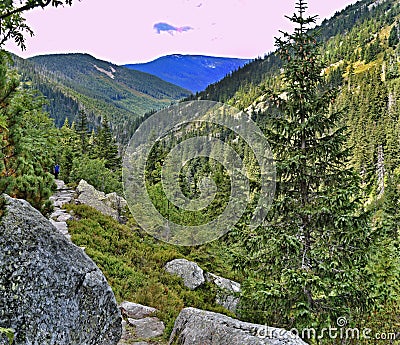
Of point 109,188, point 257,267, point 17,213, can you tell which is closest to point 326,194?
point 257,267

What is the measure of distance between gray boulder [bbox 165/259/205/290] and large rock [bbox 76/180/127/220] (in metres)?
6.52

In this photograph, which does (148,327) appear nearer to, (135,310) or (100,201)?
(135,310)

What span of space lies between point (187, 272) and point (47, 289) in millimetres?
10462

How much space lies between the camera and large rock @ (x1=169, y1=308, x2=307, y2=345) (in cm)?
510

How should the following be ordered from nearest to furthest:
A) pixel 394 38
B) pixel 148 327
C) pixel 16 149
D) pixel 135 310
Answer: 1. pixel 16 149
2. pixel 148 327
3. pixel 135 310
4. pixel 394 38

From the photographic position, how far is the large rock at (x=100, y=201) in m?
19.6

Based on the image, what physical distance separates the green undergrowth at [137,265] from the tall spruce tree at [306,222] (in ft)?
4.66

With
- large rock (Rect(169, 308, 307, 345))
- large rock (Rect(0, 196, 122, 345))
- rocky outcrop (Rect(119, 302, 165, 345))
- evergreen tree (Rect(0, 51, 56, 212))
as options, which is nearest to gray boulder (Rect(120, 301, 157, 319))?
rocky outcrop (Rect(119, 302, 165, 345))

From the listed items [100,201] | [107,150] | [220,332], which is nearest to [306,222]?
[220,332]

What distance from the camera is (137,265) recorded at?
13938 millimetres

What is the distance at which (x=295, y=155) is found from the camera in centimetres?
919

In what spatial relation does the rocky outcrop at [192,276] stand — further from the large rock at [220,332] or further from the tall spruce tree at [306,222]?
the large rock at [220,332]

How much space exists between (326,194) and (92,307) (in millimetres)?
6388

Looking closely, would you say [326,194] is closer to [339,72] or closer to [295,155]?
[295,155]
